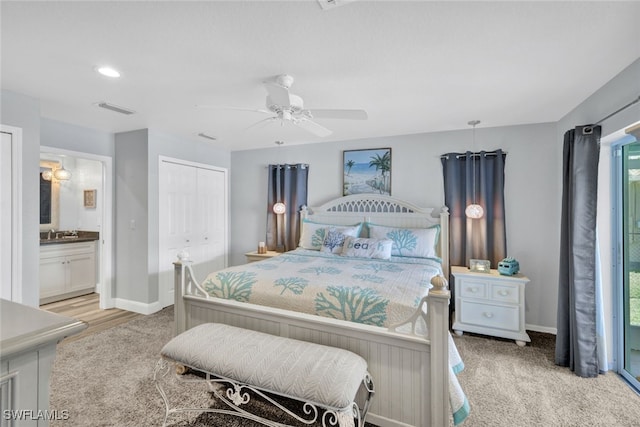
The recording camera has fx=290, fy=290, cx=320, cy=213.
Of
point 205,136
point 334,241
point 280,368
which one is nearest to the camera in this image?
point 280,368

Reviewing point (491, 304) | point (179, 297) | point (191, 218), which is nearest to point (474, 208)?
point (491, 304)

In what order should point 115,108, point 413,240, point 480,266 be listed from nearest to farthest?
point 115,108
point 480,266
point 413,240

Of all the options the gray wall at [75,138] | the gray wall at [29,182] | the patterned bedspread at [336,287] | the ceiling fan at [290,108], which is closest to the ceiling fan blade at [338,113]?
the ceiling fan at [290,108]

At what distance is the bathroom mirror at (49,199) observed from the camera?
4.79 meters

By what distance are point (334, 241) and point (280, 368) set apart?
7.04ft

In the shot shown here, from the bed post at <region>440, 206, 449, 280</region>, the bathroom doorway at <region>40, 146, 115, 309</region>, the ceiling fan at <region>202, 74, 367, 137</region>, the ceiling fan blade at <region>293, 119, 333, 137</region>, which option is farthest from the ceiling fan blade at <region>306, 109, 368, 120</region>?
the bathroom doorway at <region>40, 146, 115, 309</region>

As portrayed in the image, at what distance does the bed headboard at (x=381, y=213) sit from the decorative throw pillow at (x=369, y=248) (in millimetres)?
678

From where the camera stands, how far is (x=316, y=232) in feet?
13.2

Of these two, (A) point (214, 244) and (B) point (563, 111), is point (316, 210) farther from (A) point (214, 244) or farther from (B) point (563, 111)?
(B) point (563, 111)

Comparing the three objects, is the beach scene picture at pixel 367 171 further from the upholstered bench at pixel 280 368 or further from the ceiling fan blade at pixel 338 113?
the upholstered bench at pixel 280 368

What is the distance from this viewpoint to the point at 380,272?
2.69 meters

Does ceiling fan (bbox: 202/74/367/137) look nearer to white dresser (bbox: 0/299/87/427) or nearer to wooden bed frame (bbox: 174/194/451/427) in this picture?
wooden bed frame (bbox: 174/194/451/427)

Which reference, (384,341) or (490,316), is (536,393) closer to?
→ (490,316)

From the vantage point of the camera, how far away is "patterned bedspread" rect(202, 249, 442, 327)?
1980mm
